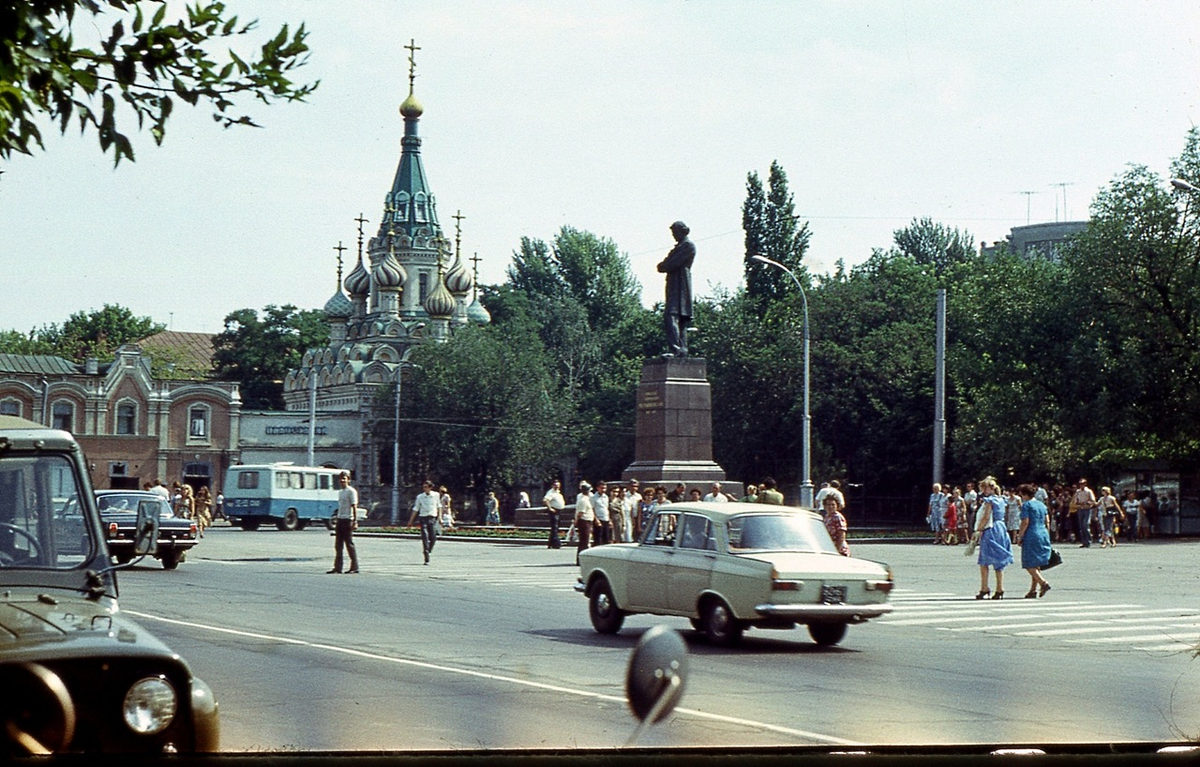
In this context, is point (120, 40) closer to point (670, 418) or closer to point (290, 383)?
point (290, 383)

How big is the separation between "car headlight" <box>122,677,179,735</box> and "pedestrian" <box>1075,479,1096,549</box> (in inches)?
830

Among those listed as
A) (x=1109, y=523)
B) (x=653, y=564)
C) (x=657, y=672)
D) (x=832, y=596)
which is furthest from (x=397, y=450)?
(x=1109, y=523)

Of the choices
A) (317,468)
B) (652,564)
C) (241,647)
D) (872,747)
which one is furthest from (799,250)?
(652,564)

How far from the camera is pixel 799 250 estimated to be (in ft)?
11.6

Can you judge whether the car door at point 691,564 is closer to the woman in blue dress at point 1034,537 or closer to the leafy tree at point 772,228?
the leafy tree at point 772,228

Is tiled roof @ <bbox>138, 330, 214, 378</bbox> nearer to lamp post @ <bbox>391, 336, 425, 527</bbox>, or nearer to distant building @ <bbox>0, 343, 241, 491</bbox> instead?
distant building @ <bbox>0, 343, 241, 491</bbox>

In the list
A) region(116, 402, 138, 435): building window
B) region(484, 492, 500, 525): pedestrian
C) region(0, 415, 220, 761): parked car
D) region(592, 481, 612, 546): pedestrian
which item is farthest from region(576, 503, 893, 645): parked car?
region(592, 481, 612, 546): pedestrian

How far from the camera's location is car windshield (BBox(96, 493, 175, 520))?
12.9 feet

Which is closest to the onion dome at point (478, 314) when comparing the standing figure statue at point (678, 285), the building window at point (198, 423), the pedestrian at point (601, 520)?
the standing figure statue at point (678, 285)

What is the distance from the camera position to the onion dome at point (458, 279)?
353 centimetres

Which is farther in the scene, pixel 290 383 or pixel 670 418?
pixel 670 418

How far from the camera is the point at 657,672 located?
2504 mm

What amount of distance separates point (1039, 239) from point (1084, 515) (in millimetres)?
24586

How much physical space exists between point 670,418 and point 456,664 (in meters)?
20.4
